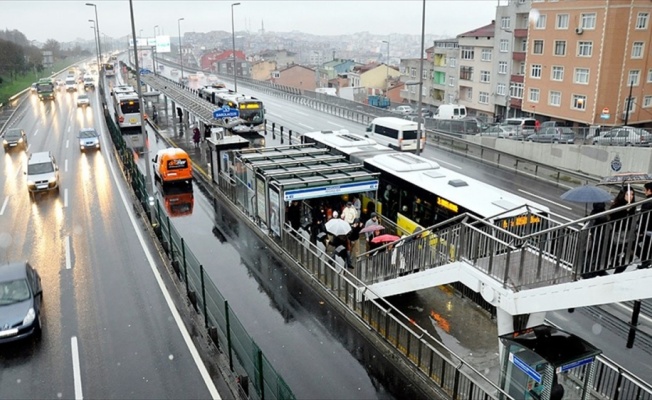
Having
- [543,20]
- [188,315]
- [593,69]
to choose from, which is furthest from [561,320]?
[543,20]

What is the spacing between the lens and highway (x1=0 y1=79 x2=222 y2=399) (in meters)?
11.3

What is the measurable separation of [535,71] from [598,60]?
7.76 meters

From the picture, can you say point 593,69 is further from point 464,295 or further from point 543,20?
point 464,295

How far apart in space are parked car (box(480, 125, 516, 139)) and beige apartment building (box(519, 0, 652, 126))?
11.1 metres

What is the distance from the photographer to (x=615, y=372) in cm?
1002

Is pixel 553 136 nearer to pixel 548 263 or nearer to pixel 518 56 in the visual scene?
pixel 548 263

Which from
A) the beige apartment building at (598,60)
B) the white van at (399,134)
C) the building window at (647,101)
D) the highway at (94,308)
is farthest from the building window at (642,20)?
the highway at (94,308)

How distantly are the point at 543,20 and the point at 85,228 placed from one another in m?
46.0

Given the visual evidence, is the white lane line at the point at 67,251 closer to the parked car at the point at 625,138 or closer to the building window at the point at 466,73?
the parked car at the point at 625,138

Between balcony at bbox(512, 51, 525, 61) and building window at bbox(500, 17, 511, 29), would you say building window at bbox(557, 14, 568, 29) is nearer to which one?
balcony at bbox(512, 51, 525, 61)

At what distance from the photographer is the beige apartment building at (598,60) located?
146 feet

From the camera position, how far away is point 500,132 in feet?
126

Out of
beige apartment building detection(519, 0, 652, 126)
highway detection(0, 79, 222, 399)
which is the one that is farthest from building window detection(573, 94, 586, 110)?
highway detection(0, 79, 222, 399)

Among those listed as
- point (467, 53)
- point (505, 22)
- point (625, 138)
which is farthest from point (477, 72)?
point (625, 138)
